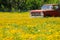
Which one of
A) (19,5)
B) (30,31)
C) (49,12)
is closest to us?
(30,31)

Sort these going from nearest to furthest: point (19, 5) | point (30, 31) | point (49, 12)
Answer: point (30, 31), point (49, 12), point (19, 5)

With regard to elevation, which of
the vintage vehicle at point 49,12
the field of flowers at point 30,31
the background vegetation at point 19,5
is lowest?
the background vegetation at point 19,5

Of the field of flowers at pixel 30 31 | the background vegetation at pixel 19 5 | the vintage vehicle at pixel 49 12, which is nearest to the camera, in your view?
the field of flowers at pixel 30 31

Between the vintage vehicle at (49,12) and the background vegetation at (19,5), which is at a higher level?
the vintage vehicle at (49,12)

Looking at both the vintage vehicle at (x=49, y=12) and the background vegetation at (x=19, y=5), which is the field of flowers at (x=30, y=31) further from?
the background vegetation at (x=19, y=5)

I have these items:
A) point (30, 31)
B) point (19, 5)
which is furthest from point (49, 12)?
point (19, 5)

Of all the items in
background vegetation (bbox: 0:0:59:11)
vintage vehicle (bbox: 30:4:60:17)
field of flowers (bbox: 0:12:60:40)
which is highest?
field of flowers (bbox: 0:12:60:40)

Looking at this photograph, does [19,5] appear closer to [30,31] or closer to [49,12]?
[49,12]

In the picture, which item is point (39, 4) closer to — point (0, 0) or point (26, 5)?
point (26, 5)

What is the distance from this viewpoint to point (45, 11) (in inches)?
973

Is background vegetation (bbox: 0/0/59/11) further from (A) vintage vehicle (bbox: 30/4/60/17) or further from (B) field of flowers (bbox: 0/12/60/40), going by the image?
(B) field of flowers (bbox: 0/12/60/40)

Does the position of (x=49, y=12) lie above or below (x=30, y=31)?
below

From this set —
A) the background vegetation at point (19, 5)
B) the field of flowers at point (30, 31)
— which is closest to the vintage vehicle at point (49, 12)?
the field of flowers at point (30, 31)

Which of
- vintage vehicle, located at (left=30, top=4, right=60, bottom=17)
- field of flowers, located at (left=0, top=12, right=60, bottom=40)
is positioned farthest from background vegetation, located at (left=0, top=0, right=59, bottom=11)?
field of flowers, located at (left=0, top=12, right=60, bottom=40)
